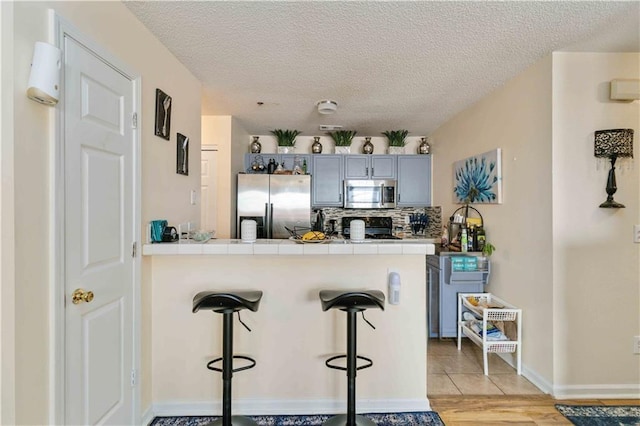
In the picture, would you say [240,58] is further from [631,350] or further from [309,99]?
[631,350]

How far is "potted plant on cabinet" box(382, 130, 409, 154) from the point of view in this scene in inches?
185

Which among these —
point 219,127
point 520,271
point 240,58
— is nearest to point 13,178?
point 240,58

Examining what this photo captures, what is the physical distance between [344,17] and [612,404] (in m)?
3.05

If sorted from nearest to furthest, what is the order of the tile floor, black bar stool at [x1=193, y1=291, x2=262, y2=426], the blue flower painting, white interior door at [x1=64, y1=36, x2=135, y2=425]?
white interior door at [x1=64, y1=36, x2=135, y2=425] → black bar stool at [x1=193, y1=291, x2=262, y2=426] → the tile floor → the blue flower painting

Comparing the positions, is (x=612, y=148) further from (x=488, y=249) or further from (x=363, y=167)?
(x=363, y=167)

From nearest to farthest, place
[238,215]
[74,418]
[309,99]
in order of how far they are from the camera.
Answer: [74,418], [309,99], [238,215]

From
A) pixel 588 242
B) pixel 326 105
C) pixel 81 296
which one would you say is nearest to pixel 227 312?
pixel 81 296

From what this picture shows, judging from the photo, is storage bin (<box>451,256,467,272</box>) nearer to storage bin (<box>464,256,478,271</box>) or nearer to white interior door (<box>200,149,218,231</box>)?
storage bin (<box>464,256,478,271</box>)

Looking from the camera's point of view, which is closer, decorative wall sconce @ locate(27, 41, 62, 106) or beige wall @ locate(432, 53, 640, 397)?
decorative wall sconce @ locate(27, 41, 62, 106)

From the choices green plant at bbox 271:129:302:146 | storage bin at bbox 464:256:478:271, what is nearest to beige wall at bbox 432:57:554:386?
storage bin at bbox 464:256:478:271

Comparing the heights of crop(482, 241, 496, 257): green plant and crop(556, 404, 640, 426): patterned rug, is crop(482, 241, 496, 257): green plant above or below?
above

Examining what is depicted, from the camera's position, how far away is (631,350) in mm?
2279

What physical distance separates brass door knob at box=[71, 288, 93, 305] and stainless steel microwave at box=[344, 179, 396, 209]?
11.7 ft

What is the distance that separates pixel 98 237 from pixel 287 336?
48.4 inches
